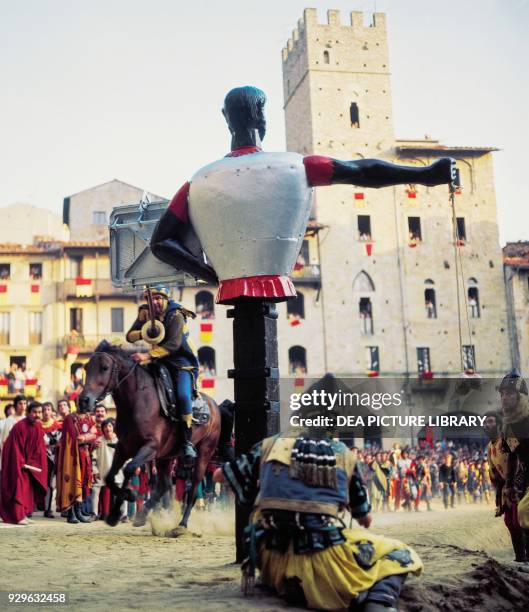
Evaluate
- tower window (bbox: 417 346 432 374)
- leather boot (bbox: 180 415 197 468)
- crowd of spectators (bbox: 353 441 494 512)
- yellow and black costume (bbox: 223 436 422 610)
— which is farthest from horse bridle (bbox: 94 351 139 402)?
tower window (bbox: 417 346 432 374)

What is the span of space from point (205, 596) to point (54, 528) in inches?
246

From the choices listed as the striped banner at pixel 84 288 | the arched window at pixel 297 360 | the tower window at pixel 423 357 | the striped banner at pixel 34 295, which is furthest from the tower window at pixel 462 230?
the striped banner at pixel 34 295

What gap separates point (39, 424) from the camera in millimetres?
12305

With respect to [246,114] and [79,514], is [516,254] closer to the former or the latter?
[79,514]

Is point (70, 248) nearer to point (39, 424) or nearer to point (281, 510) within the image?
point (39, 424)

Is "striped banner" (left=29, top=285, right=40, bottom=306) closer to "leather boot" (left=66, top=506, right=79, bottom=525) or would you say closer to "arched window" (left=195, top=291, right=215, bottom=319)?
"arched window" (left=195, top=291, right=215, bottom=319)

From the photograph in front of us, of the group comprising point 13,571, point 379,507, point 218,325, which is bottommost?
point 379,507

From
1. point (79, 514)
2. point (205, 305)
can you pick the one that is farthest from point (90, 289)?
point (79, 514)

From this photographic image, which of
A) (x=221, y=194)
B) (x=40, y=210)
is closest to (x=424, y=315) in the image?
(x=40, y=210)

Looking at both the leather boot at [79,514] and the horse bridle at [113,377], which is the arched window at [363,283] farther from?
the horse bridle at [113,377]

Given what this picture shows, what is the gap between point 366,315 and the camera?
1756 inches

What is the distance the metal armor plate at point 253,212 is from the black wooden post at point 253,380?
1.18ft

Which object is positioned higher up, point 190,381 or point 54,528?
point 190,381

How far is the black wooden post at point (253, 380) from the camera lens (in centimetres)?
642
